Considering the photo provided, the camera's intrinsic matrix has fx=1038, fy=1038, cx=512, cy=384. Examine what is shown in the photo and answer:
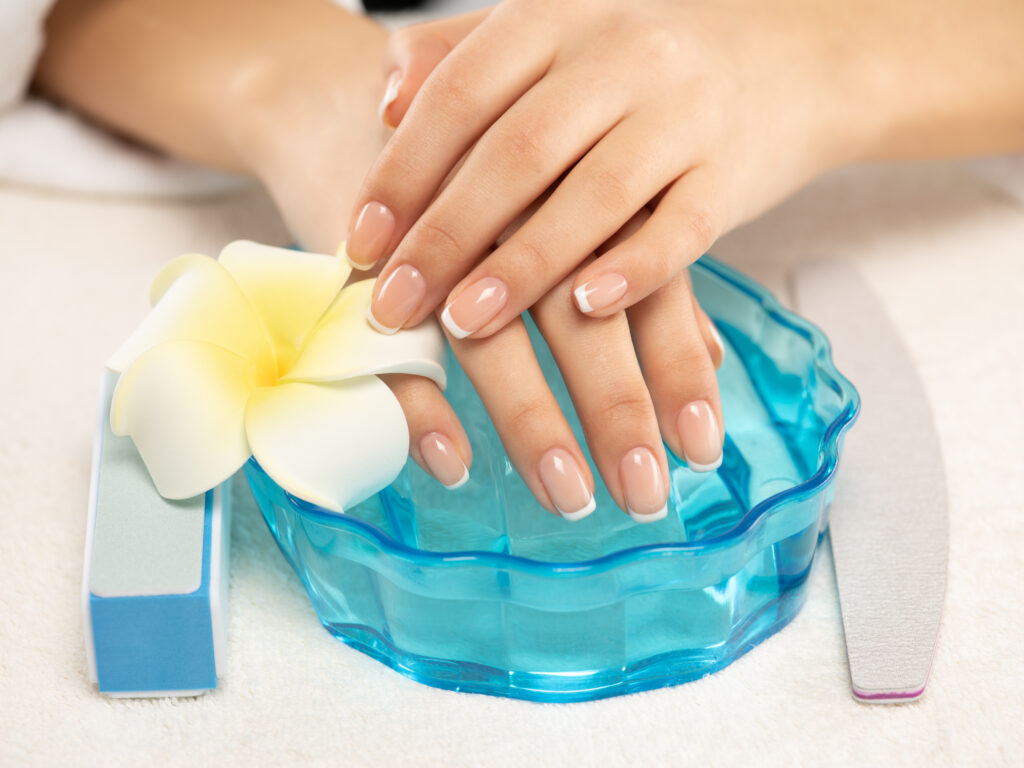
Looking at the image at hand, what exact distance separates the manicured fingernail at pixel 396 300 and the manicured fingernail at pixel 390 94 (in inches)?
5.2

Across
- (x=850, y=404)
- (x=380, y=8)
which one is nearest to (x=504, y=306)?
(x=850, y=404)

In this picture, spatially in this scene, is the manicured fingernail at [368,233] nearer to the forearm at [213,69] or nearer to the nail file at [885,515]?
the forearm at [213,69]

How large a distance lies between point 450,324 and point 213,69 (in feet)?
1.15

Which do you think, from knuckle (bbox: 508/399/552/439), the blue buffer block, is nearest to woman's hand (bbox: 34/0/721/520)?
knuckle (bbox: 508/399/552/439)

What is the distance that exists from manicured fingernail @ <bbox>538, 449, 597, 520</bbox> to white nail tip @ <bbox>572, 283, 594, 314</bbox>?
66 millimetres

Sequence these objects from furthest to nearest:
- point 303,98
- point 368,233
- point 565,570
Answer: point 303,98
point 368,233
point 565,570

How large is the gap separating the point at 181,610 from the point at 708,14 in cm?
43

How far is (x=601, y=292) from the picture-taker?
1.55 ft

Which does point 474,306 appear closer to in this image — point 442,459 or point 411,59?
point 442,459

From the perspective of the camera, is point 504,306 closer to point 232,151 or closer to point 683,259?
point 683,259

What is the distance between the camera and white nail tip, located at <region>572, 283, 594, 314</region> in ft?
1.55

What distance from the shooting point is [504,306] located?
0.48 metres

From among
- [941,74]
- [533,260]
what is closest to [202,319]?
[533,260]

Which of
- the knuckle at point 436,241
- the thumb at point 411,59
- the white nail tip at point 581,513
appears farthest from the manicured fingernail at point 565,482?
the thumb at point 411,59
